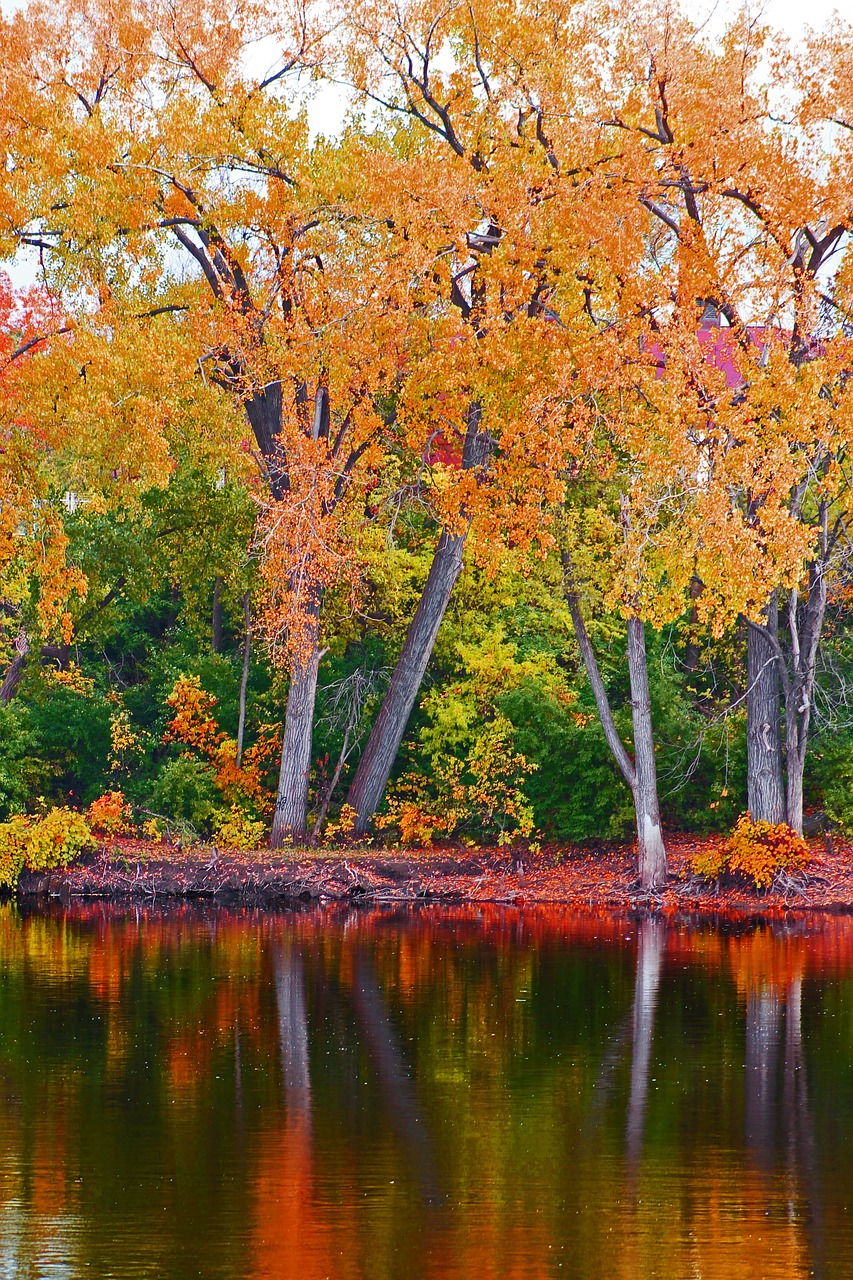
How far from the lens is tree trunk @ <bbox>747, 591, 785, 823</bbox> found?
22.6 metres

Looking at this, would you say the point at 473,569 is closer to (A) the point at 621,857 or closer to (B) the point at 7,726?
(A) the point at 621,857

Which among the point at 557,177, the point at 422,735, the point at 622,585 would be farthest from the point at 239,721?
the point at 557,177

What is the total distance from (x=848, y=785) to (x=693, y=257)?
8.18 m

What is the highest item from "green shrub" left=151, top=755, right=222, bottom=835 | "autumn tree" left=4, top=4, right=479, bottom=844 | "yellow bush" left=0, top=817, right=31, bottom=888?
"autumn tree" left=4, top=4, right=479, bottom=844

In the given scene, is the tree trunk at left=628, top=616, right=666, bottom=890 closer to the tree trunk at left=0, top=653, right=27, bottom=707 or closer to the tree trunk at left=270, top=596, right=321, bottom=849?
the tree trunk at left=270, top=596, right=321, bottom=849

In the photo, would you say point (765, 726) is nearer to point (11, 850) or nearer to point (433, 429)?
point (433, 429)

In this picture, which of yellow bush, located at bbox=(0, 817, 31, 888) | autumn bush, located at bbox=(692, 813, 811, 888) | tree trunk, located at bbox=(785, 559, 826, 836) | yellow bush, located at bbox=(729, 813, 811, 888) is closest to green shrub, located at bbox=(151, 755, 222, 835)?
yellow bush, located at bbox=(0, 817, 31, 888)

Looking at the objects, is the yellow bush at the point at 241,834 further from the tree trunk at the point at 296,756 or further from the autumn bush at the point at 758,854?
the autumn bush at the point at 758,854

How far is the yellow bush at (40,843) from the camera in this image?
76.4 ft

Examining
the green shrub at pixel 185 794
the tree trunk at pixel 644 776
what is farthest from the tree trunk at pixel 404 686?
the tree trunk at pixel 644 776

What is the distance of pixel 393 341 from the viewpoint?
23.4 meters

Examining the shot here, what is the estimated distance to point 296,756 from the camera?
2556 centimetres

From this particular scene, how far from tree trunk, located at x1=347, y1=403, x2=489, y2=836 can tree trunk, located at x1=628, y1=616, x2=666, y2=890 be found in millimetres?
3928

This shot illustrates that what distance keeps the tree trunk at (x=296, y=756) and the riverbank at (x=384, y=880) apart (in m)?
0.88
